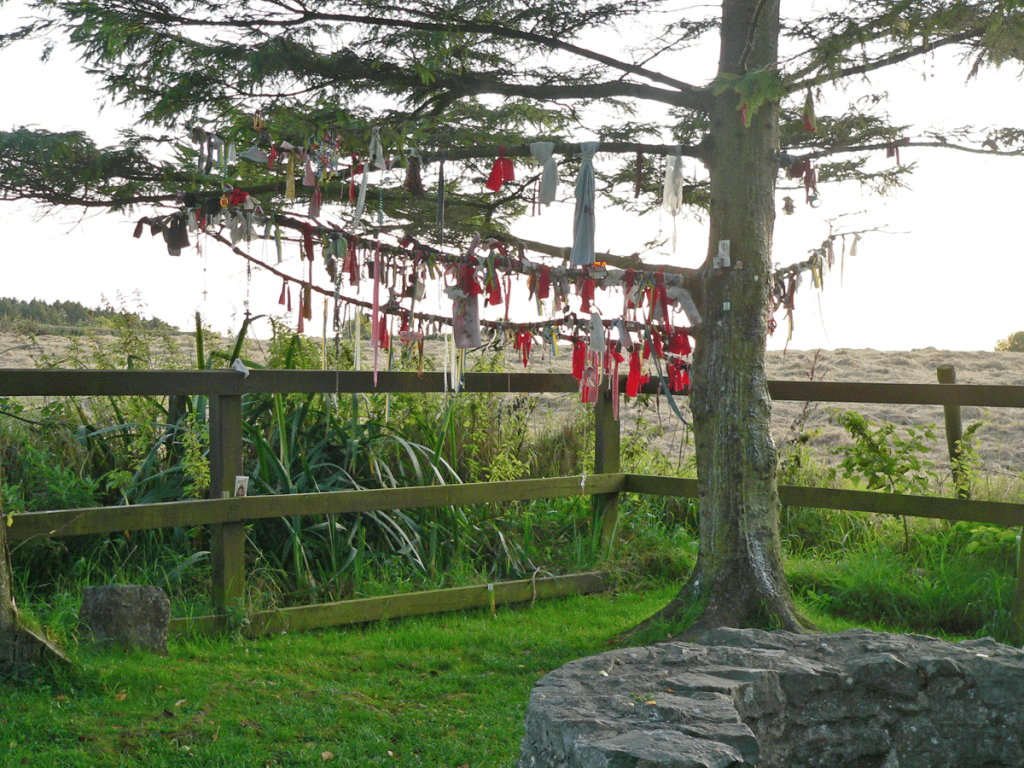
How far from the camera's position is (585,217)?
475 centimetres

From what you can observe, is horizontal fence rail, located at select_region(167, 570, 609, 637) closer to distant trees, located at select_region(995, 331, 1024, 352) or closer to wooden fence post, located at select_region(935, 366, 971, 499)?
wooden fence post, located at select_region(935, 366, 971, 499)

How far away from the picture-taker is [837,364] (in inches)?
676

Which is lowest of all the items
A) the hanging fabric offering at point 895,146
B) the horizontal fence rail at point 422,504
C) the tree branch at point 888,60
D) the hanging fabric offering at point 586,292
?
the horizontal fence rail at point 422,504

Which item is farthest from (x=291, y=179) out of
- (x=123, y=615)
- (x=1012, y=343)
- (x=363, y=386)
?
(x=1012, y=343)

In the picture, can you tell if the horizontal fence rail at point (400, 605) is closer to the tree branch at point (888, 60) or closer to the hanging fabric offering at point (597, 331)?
the hanging fabric offering at point (597, 331)

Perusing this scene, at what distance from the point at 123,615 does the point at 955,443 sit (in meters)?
5.59

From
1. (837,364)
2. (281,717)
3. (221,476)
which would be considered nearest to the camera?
(281,717)

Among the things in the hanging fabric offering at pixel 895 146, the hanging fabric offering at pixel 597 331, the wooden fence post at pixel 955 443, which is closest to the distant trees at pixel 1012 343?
the wooden fence post at pixel 955 443

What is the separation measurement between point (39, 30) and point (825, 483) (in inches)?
273

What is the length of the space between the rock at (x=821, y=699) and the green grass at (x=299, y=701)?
96 centimetres

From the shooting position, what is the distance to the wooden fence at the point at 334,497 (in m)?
4.37

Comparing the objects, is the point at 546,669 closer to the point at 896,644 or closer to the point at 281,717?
the point at 281,717

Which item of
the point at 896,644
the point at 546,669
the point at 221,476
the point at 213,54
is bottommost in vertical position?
the point at 546,669

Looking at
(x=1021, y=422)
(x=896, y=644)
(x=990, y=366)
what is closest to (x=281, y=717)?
(x=896, y=644)
